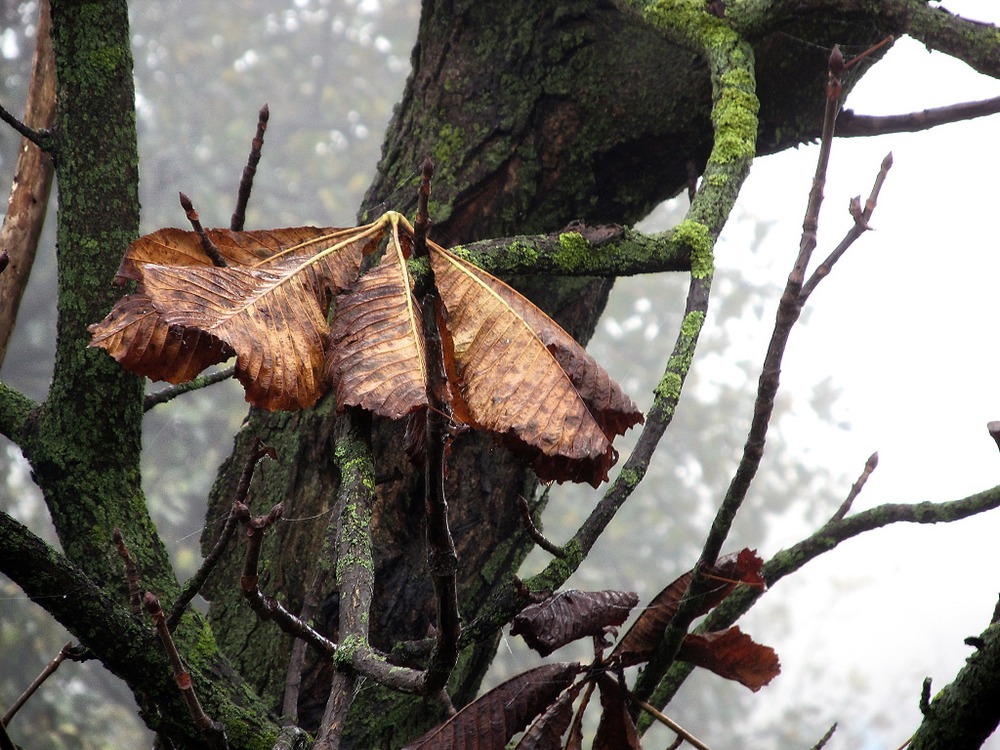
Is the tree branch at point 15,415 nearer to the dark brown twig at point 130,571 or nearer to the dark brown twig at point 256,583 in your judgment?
the dark brown twig at point 130,571

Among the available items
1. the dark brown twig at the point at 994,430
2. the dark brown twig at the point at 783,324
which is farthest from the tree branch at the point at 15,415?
the dark brown twig at the point at 994,430

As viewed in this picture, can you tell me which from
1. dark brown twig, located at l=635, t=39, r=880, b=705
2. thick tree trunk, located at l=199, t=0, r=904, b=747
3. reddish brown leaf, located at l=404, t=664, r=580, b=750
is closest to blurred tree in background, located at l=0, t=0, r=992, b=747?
thick tree trunk, located at l=199, t=0, r=904, b=747

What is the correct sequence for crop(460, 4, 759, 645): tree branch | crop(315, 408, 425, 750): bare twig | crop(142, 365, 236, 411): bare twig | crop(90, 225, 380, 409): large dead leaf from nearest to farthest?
crop(315, 408, 425, 750): bare twig
crop(90, 225, 380, 409): large dead leaf
crop(460, 4, 759, 645): tree branch
crop(142, 365, 236, 411): bare twig

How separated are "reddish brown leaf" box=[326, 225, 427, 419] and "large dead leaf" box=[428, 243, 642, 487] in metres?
0.05

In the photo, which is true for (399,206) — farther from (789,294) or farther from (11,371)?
(11,371)

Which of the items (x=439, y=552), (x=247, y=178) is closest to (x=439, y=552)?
(x=439, y=552)

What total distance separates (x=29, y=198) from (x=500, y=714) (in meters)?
1.02

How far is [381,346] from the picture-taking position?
0.67 meters

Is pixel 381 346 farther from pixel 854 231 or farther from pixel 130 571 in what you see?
pixel 854 231

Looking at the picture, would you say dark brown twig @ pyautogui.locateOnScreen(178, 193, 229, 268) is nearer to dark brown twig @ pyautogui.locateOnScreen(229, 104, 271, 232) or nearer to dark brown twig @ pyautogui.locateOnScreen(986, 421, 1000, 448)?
dark brown twig @ pyautogui.locateOnScreen(229, 104, 271, 232)

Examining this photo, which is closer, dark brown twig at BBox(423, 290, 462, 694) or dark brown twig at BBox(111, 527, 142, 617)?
dark brown twig at BBox(423, 290, 462, 694)

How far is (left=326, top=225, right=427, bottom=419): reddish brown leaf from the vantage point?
63cm

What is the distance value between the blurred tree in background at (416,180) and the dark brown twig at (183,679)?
33 cm

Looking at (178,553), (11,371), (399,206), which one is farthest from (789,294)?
(178,553)
